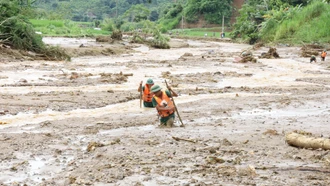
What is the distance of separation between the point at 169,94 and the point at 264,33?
36.9 m

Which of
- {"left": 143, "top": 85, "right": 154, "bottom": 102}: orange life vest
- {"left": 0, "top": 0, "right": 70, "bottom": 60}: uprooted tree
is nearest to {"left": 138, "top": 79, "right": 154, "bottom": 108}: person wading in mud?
{"left": 143, "top": 85, "right": 154, "bottom": 102}: orange life vest

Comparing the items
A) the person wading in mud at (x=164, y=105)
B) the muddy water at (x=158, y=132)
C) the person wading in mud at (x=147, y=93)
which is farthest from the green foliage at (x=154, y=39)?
the person wading in mud at (x=164, y=105)

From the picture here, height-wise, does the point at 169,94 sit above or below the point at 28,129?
above

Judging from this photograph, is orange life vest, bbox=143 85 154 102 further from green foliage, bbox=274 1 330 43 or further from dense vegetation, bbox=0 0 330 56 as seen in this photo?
green foliage, bbox=274 1 330 43

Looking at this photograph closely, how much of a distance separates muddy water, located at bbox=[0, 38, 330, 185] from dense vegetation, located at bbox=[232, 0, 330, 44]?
20759mm

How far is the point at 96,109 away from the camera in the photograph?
12609mm

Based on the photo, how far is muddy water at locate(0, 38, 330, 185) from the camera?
6441 millimetres

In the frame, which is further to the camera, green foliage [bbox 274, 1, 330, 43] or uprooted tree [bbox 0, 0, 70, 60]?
green foliage [bbox 274, 1, 330, 43]

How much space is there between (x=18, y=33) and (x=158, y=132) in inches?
767

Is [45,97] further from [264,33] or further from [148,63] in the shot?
[264,33]

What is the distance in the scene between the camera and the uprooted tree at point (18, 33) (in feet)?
85.8

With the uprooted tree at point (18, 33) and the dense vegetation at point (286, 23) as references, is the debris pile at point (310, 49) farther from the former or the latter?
the uprooted tree at point (18, 33)

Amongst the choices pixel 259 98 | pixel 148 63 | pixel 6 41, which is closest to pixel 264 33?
pixel 148 63

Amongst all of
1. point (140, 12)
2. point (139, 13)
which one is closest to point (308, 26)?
point (139, 13)
